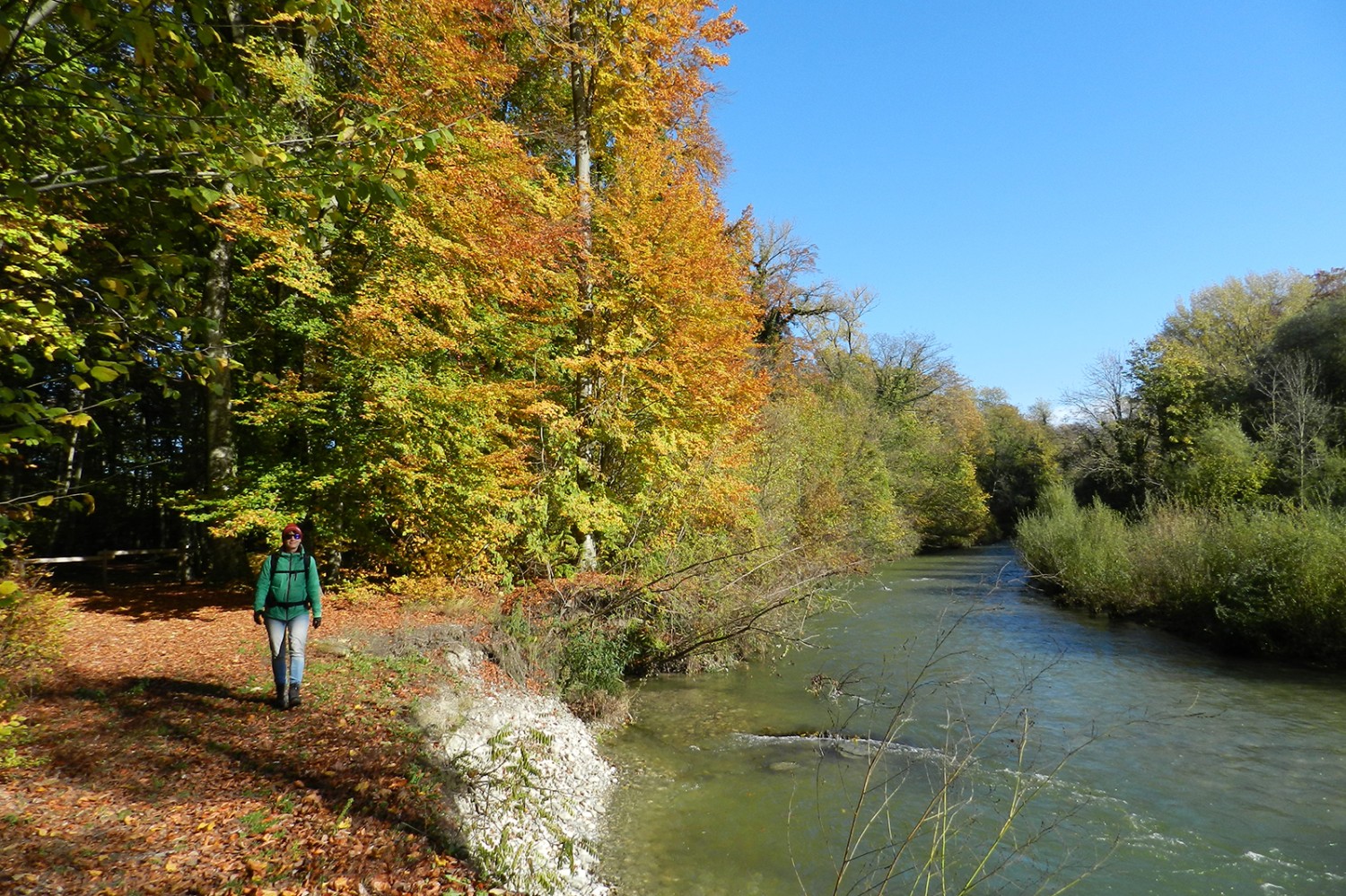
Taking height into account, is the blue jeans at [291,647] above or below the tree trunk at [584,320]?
below

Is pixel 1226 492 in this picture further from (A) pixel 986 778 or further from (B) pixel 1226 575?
(A) pixel 986 778

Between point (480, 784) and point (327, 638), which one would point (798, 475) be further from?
point (480, 784)

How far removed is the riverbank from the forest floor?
0.05ft

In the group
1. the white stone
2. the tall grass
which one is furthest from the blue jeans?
the tall grass

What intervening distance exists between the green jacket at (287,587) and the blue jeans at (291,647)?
0.21 feet

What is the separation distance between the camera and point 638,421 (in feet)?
46.8

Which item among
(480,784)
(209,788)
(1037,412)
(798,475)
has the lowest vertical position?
(480,784)

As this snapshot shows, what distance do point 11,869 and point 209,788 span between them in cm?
140

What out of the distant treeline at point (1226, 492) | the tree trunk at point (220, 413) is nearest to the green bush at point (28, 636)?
the tree trunk at point (220, 413)

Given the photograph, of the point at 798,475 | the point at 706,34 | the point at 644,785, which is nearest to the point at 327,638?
the point at 644,785

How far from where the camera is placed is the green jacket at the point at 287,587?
6840mm

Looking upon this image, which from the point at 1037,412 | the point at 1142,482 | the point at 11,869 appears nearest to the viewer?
the point at 11,869

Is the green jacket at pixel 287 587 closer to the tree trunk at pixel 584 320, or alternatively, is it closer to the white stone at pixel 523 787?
the white stone at pixel 523 787

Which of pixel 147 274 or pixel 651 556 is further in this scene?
pixel 651 556
